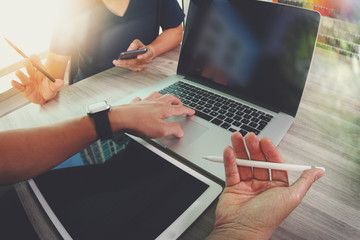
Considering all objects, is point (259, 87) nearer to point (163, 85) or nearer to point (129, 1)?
point (163, 85)

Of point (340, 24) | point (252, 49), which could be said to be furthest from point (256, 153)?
point (340, 24)

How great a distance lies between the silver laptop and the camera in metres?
0.63

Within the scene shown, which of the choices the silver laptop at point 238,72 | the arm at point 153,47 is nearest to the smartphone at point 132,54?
the arm at point 153,47

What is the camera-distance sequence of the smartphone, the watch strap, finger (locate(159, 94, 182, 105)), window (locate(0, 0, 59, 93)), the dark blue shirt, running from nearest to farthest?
the watch strap < finger (locate(159, 94, 182, 105)) < the smartphone < the dark blue shirt < window (locate(0, 0, 59, 93))

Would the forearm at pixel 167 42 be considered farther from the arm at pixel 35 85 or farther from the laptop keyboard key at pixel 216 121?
the laptop keyboard key at pixel 216 121

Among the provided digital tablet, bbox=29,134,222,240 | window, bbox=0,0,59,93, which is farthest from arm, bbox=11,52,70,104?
window, bbox=0,0,59,93

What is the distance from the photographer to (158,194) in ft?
1.64

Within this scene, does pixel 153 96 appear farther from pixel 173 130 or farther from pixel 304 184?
pixel 304 184

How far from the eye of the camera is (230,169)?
492mm

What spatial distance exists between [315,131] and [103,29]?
114cm

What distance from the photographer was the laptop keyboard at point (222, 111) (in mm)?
667

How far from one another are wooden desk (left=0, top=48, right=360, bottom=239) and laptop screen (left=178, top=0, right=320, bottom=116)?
0.44 feet

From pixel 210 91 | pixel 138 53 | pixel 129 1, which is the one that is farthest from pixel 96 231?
pixel 129 1

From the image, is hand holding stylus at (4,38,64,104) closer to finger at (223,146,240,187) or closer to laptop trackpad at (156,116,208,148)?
laptop trackpad at (156,116,208,148)
